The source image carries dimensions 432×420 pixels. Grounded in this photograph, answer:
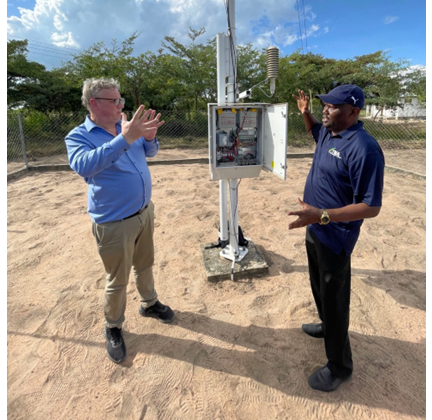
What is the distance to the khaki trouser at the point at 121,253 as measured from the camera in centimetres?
209

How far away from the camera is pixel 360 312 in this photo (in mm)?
2738

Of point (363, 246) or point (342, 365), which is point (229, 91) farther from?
point (363, 246)

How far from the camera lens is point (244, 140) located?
9.71ft

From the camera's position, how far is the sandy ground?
196 centimetres

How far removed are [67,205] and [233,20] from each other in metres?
4.67

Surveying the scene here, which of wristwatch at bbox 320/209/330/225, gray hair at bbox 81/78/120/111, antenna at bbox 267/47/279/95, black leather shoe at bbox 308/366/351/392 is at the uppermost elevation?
antenna at bbox 267/47/279/95

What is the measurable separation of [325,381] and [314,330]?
1.61ft

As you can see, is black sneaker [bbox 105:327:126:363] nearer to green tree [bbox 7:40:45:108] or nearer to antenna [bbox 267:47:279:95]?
antenna [bbox 267:47:279:95]

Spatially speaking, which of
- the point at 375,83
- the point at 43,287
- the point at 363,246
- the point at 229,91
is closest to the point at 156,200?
the point at 43,287

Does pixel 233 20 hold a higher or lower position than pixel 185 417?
higher

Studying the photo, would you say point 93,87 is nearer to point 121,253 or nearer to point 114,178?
point 114,178

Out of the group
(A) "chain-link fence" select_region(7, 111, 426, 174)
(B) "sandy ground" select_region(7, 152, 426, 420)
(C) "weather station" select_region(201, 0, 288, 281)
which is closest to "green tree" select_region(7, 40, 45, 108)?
(A) "chain-link fence" select_region(7, 111, 426, 174)

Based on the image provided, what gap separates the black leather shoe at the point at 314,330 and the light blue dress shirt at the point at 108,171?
5.87 feet

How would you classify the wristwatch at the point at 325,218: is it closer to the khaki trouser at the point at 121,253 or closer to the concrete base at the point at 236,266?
the khaki trouser at the point at 121,253
